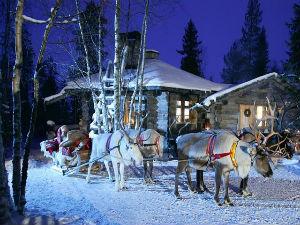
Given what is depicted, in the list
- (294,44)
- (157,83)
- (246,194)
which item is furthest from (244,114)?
(246,194)

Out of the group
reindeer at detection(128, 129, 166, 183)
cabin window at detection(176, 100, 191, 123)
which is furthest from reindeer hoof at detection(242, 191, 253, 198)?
cabin window at detection(176, 100, 191, 123)

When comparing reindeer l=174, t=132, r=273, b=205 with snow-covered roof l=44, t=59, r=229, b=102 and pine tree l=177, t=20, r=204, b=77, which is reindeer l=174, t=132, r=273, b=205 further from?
pine tree l=177, t=20, r=204, b=77

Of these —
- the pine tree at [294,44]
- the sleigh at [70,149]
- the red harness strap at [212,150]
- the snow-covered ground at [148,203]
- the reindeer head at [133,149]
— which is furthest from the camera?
the pine tree at [294,44]

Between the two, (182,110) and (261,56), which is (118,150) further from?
(261,56)

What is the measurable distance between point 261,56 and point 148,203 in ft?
106

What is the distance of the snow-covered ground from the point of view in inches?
206

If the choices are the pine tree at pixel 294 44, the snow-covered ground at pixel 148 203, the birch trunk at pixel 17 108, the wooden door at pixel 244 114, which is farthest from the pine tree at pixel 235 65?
the birch trunk at pixel 17 108

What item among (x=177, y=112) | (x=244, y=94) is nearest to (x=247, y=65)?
(x=244, y=94)

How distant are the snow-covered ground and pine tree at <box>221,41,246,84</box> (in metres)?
26.5

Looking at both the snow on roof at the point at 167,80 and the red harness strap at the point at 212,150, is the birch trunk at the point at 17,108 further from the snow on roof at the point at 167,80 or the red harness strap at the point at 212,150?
→ the snow on roof at the point at 167,80

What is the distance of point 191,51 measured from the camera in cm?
3578

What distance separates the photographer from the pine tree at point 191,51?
35125 millimetres

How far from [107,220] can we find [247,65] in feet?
105

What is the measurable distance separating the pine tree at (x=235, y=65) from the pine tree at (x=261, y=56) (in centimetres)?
166
